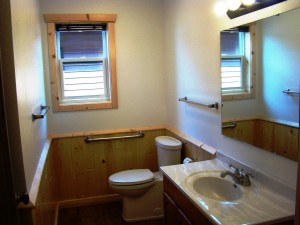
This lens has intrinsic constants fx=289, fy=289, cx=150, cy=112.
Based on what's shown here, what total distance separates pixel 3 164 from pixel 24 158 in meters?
0.25

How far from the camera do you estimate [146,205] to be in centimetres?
290

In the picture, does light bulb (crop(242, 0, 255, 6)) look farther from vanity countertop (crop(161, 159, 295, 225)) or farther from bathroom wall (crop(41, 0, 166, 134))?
bathroom wall (crop(41, 0, 166, 134))

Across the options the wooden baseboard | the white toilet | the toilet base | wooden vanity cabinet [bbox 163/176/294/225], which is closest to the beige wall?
the white toilet

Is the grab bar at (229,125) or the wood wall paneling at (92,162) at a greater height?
the grab bar at (229,125)

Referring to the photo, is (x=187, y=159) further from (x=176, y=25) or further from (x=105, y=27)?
(x=105, y=27)

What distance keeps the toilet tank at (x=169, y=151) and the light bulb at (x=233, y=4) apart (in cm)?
137

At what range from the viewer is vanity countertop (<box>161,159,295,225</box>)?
135 cm

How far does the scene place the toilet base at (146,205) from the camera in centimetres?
287

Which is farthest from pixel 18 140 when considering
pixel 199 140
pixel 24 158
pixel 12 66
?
pixel 199 140

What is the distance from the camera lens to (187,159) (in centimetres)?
262

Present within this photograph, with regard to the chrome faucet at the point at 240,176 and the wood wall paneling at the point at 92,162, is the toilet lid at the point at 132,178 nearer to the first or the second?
the wood wall paneling at the point at 92,162

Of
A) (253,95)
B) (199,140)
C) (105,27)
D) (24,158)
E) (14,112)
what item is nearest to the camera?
(14,112)

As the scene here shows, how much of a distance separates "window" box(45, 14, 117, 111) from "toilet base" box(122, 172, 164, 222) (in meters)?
1.02

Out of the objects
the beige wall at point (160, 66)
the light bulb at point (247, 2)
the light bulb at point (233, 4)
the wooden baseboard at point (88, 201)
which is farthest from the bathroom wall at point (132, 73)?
the light bulb at point (247, 2)
